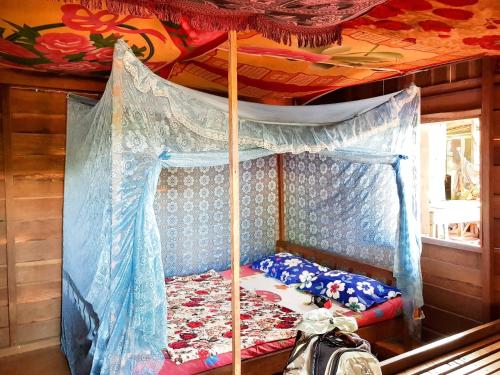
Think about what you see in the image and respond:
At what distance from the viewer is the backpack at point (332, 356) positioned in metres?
1.77

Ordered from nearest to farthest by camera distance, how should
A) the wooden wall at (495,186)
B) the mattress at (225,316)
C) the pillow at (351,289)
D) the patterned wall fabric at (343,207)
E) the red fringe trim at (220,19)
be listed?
the red fringe trim at (220,19) → the mattress at (225,316) → the wooden wall at (495,186) → the pillow at (351,289) → the patterned wall fabric at (343,207)

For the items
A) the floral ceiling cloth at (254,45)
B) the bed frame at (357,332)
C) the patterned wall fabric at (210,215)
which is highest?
the floral ceiling cloth at (254,45)

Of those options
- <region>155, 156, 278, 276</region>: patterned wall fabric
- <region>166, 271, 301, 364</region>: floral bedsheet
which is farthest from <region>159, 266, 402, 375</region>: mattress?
<region>155, 156, 278, 276</region>: patterned wall fabric

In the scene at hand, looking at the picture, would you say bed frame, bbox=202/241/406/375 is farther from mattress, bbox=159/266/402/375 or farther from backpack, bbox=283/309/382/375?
backpack, bbox=283/309/382/375

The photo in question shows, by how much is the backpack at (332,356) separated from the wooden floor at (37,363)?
89.4 inches

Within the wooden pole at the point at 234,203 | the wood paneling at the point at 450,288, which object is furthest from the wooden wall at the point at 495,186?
the wooden pole at the point at 234,203

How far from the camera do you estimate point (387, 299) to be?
352cm

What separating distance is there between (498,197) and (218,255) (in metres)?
2.65

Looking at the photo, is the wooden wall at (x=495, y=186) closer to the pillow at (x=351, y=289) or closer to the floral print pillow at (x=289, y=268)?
the pillow at (x=351, y=289)

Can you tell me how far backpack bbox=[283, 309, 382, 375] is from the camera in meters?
1.77

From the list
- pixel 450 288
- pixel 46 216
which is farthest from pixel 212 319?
pixel 450 288

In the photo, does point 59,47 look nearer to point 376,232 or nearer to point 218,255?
point 218,255

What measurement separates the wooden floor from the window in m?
3.52

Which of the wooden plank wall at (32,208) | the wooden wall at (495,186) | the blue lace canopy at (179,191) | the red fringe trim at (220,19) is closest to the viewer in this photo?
the red fringe trim at (220,19)
